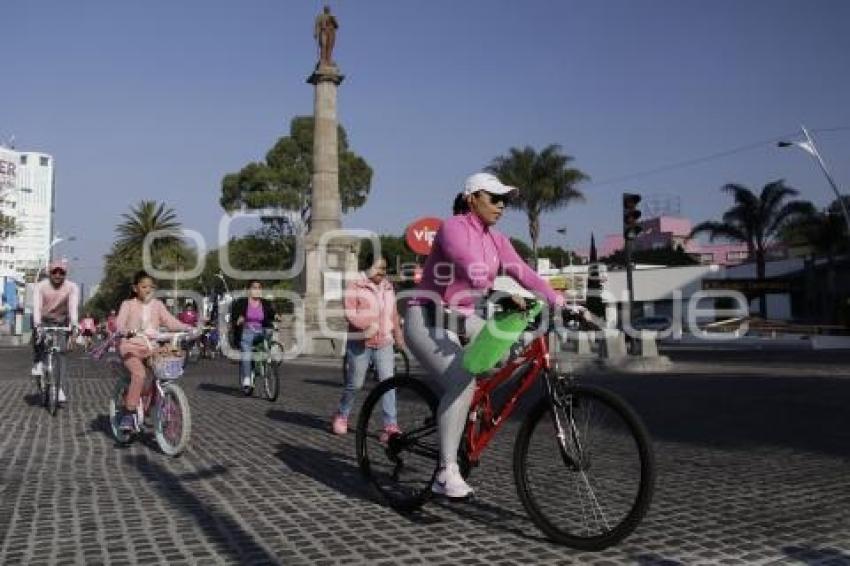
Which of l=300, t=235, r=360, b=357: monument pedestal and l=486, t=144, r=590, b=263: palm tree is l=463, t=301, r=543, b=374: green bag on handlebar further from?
l=486, t=144, r=590, b=263: palm tree

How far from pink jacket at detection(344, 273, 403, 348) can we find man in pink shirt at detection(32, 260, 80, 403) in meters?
3.79

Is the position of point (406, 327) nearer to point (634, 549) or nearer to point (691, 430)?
point (634, 549)

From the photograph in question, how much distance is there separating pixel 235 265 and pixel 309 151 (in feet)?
44.4

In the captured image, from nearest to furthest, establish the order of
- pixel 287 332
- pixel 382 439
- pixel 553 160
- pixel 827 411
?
pixel 382 439, pixel 827 411, pixel 287 332, pixel 553 160

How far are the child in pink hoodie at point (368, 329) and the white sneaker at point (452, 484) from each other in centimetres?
359

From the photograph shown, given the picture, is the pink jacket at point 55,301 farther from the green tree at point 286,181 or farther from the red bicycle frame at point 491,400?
the green tree at point 286,181

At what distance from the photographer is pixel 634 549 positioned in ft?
12.3

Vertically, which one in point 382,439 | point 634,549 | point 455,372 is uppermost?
point 455,372

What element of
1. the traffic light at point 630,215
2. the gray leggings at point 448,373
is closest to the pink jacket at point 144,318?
the gray leggings at point 448,373

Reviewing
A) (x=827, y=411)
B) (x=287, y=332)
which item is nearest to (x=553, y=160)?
(x=287, y=332)

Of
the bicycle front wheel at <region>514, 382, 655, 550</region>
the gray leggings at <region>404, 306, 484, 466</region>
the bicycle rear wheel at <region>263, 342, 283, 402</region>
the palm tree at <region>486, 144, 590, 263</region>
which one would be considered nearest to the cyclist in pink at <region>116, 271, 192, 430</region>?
the gray leggings at <region>404, 306, 484, 466</region>

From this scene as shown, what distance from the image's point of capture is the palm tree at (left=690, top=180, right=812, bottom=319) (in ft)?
160

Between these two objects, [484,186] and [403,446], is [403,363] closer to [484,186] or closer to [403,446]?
[403,446]

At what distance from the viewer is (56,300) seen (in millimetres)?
9547
